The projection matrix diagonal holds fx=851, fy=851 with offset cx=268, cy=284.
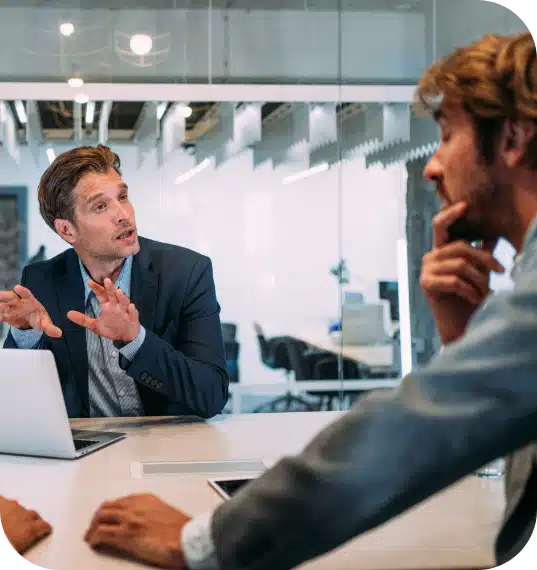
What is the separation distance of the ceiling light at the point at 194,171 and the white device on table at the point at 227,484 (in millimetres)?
4053

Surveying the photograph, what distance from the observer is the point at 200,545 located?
1.07 metres

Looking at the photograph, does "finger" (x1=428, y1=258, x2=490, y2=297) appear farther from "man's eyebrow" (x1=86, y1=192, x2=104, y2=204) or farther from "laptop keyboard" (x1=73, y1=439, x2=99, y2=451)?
"man's eyebrow" (x1=86, y1=192, x2=104, y2=204)

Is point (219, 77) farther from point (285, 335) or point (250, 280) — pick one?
point (285, 335)

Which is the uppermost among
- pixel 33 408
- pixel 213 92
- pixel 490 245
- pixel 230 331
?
pixel 213 92

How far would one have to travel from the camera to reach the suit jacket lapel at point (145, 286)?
8.68 ft

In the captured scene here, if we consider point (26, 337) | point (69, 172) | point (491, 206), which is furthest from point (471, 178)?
point (69, 172)

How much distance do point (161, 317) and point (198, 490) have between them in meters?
1.04

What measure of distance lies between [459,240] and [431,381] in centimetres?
64

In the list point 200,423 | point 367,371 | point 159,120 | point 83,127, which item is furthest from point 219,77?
point 200,423

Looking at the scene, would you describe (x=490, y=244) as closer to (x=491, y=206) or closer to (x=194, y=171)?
(x=491, y=206)

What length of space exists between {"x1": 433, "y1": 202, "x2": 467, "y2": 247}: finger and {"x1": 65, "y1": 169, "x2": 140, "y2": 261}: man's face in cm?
132

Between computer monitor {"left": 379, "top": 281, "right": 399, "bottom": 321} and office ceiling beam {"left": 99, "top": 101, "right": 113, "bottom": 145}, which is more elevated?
office ceiling beam {"left": 99, "top": 101, "right": 113, "bottom": 145}

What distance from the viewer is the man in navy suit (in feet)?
8.02

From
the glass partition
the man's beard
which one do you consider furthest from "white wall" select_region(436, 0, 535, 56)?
the man's beard
